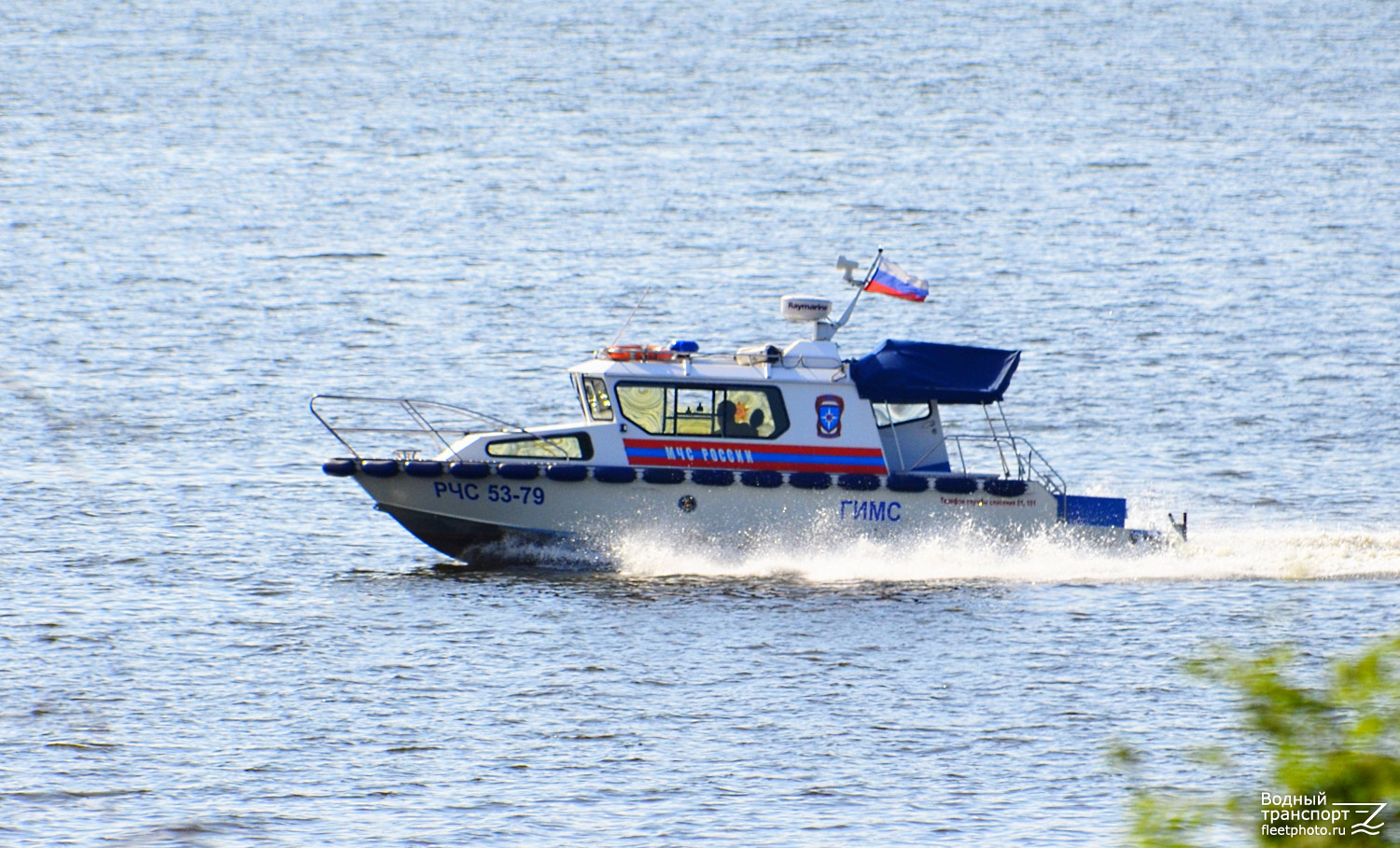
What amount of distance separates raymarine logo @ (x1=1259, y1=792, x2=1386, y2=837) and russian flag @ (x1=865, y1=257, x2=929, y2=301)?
19872mm

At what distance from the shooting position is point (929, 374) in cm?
2617

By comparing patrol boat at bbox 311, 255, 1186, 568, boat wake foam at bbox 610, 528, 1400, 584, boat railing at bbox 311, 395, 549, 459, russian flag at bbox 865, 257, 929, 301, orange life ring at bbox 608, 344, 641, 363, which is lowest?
boat wake foam at bbox 610, 528, 1400, 584

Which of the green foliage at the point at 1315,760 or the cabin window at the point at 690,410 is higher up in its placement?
the green foliage at the point at 1315,760

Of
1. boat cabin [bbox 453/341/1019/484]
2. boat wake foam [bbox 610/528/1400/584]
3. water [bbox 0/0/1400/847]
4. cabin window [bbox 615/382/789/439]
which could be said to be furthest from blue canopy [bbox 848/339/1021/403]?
water [bbox 0/0/1400/847]

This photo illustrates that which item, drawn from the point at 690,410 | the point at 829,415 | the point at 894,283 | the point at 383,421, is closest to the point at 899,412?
the point at 829,415

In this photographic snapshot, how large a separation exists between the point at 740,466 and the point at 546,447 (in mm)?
2518

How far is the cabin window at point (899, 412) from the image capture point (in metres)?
26.6

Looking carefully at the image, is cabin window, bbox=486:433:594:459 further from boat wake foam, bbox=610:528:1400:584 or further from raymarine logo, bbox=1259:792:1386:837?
raymarine logo, bbox=1259:792:1386:837

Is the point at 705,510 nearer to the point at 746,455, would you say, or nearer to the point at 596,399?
the point at 746,455

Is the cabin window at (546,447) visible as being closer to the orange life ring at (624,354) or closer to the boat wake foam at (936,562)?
the orange life ring at (624,354)

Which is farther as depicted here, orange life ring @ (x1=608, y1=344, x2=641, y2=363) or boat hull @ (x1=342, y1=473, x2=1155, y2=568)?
orange life ring @ (x1=608, y1=344, x2=641, y2=363)

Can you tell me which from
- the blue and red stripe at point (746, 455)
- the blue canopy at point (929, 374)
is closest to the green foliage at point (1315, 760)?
the blue canopy at point (929, 374)

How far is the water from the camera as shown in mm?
19672

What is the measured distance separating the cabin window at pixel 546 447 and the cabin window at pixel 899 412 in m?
3.79
